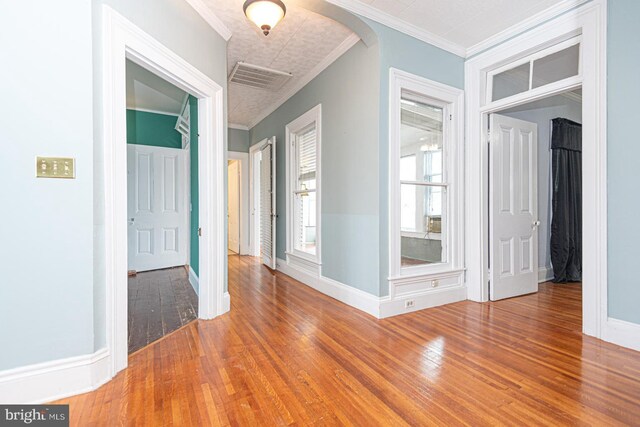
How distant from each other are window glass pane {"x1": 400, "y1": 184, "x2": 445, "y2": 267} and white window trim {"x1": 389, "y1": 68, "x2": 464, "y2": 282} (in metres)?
0.08

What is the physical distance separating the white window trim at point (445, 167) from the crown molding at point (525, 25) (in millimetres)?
496

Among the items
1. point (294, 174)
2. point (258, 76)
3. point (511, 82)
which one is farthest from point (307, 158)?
point (511, 82)

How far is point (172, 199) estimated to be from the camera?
5746mm

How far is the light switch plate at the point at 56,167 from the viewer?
1784mm

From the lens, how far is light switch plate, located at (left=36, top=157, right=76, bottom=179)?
5.85 ft

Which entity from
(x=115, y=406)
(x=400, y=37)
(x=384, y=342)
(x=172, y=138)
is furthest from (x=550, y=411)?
(x=172, y=138)

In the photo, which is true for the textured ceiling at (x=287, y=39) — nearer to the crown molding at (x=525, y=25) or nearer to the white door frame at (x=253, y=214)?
the crown molding at (x=525, y=25)

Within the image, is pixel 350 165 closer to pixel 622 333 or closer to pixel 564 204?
pixel 622 333

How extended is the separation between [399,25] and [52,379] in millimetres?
3925

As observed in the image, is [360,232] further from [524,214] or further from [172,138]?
[172,138]

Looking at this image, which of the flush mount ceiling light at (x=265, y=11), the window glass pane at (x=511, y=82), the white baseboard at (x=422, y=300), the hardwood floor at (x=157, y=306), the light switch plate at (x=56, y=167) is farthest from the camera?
the window glass pane at (x=511, y=82)

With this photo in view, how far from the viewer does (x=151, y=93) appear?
5.22 metres

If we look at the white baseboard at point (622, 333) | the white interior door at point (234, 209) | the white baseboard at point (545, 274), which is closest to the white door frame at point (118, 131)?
the white baseboard at point (622, 333)

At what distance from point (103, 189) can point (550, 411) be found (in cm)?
284
